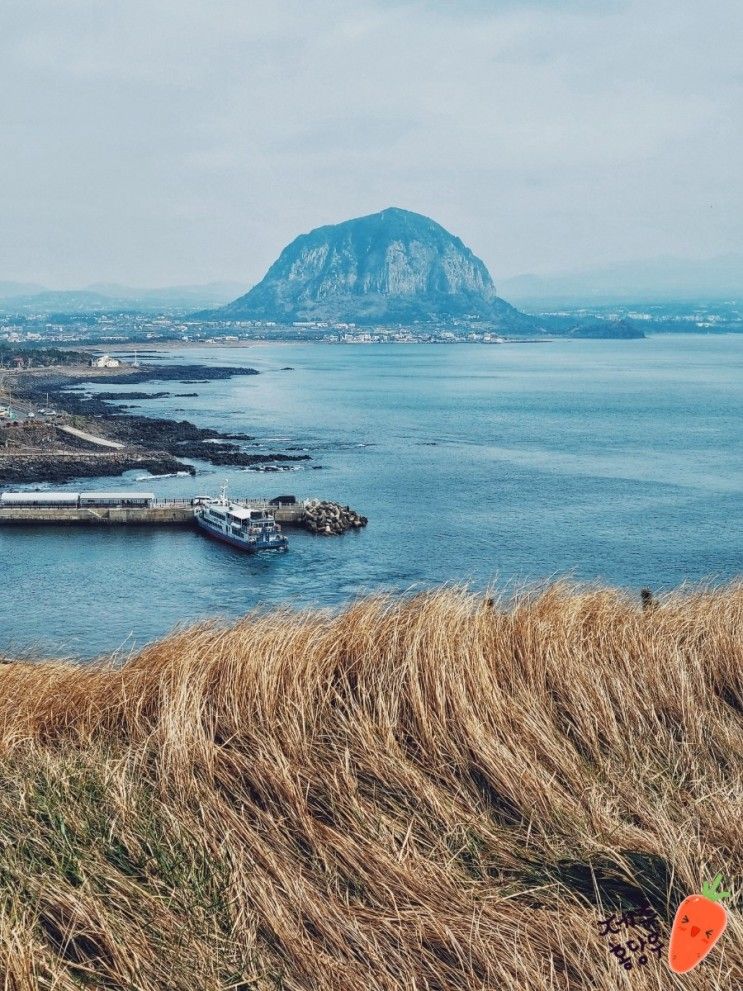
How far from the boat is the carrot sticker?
18.9m

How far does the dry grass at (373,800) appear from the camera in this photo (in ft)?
8.54

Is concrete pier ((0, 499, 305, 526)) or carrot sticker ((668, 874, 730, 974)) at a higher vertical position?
carrot sticker ((668, 874, 730, 974))

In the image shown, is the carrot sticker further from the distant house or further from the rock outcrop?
the distant house

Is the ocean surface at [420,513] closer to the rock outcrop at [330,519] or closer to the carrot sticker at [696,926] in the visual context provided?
the rock outcrop at [330,519]

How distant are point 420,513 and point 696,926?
2268cm

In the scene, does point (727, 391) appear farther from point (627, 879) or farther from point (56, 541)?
point (627, 879)

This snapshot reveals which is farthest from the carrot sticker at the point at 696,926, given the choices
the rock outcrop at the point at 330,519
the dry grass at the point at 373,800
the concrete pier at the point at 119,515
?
the concrete pier at the point at 119,515

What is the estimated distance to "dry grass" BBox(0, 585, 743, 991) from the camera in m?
2.60

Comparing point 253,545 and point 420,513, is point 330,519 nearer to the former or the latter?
point 253,545

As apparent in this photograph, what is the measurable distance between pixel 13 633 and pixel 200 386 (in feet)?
159

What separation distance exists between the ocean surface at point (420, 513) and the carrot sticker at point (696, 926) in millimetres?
3538

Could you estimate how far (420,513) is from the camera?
81.3ft

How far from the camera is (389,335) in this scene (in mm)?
151500

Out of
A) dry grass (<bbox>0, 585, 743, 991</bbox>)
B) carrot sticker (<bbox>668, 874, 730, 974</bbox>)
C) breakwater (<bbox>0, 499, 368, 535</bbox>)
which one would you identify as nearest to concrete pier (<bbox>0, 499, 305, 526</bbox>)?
breakwater (<bbox>0, 499, 368, 535</bbox>)
